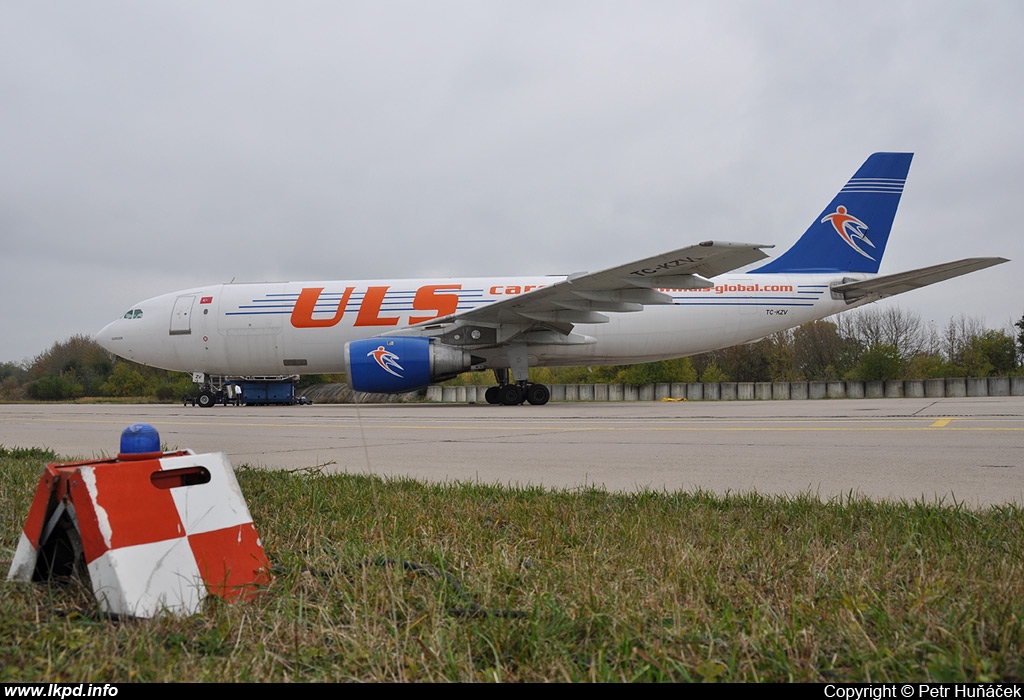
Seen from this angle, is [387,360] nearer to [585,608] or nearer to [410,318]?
[410,318]

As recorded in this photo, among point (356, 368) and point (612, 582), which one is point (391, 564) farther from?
point (356, 368)

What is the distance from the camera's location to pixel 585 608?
1803 millimetres

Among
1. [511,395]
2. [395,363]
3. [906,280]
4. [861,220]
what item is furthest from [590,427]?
[861,220]

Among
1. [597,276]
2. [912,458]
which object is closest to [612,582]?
[912,458]

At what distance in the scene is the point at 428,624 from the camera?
5.81ft

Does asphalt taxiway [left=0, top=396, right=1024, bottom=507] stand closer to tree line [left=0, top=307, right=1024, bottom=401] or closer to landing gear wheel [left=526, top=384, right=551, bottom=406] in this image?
landing gear wheel [left=526, top=384, right=551, bottom=406]

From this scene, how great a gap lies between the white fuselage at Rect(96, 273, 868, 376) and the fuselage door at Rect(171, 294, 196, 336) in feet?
0.09

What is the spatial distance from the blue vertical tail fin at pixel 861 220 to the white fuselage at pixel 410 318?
54cm

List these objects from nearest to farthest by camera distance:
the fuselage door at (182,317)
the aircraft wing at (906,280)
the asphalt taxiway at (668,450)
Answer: the asphalt taxiway at (668,450)
the aircraft wing at (906,280)
the fuselage door at (182,317)

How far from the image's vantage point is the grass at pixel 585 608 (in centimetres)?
150

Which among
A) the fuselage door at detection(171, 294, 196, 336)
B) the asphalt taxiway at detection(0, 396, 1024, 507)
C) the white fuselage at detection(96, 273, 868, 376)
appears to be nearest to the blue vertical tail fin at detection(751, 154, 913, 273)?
the white fuselage at detection(96, 273, 868, 376)

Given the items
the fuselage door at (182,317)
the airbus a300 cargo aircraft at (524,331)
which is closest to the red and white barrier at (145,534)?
the airbus a300 cargo aircraft at (524,331)

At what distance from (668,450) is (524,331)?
1030 cm

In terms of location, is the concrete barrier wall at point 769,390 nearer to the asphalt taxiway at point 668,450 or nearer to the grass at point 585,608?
the asphalt taxiway at point 668,450
